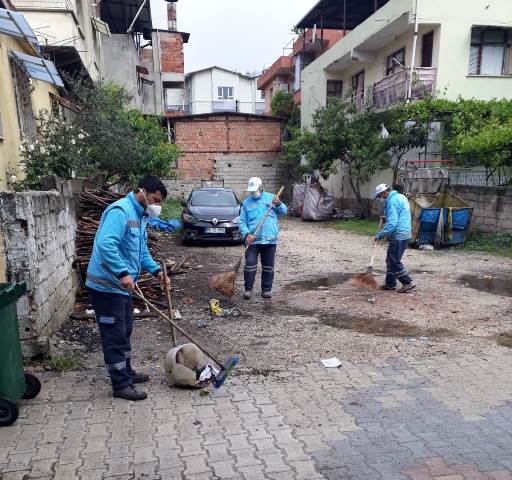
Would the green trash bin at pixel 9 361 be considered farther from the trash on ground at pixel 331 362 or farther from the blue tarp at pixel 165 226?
the blue tarp at pixel 165 226

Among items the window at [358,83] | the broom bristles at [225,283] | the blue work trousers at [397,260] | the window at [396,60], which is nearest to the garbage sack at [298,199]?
the window at [358,83]

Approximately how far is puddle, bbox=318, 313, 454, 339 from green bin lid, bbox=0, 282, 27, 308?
3.40 metres

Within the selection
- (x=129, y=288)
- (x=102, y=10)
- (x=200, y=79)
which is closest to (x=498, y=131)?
(x=129, y=288)

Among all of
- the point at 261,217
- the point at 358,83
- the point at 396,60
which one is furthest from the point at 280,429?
the point at 358,83

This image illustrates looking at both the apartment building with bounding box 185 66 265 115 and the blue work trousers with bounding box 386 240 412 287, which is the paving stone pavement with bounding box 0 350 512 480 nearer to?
the blue work trousers with bounding box 386 240 412 287

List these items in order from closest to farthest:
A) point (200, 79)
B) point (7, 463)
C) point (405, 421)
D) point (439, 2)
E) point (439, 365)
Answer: point (7, 463)
point (405, 421)
point (439, 365)
point (439, 2)
point (200, 79)

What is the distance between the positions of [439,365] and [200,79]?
41.2m

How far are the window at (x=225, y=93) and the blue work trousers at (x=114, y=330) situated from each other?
41.1 metres

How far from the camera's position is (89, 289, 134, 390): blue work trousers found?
3.34 m

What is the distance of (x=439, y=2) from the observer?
14.1m

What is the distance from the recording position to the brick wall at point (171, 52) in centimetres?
2790

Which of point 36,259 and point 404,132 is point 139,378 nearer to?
point 36,259

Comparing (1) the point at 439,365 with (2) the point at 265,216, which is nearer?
(1) the point at 439,365

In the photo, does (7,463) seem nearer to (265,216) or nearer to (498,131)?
(265,216)
